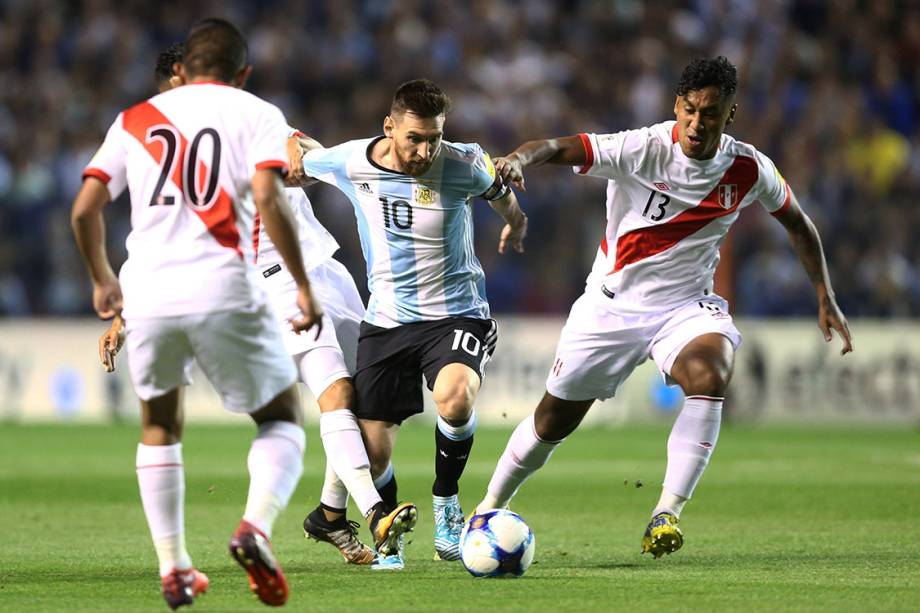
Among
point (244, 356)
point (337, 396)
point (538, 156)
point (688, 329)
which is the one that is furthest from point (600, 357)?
point (244, 356)

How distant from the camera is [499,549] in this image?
6.41m

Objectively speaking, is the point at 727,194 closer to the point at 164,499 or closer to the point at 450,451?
the point at 450,451

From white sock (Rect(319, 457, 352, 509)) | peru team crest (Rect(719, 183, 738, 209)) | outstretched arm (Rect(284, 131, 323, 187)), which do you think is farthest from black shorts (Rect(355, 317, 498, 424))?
peru team crest (Rect(719, 183, 738, 209))

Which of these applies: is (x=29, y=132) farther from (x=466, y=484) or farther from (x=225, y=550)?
(x=225, y=550)

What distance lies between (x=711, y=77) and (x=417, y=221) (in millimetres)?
1565

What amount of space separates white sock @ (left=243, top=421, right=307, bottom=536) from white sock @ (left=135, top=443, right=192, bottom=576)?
10.4 inches

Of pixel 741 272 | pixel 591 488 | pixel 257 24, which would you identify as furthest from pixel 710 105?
pixel 257 24

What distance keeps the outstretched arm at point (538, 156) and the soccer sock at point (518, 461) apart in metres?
1.31

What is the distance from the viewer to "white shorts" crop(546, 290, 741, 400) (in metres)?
7.43

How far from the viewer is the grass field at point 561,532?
229 inches

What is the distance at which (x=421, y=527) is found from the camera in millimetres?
8938

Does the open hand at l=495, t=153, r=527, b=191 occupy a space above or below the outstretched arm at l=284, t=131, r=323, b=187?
above

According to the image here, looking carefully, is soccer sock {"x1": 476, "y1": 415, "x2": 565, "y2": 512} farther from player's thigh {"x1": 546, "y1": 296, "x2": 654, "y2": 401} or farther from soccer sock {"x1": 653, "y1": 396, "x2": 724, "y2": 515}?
soccer sock {"x1": 653, "y1": 396, "x2": 724, "y2": 515}

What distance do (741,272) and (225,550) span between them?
34.1ft
